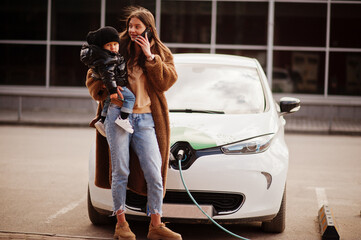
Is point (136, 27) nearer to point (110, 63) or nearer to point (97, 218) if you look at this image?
point (110, 63)

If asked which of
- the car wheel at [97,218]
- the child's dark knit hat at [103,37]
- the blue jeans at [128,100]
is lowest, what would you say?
the car wheel at [97,218]

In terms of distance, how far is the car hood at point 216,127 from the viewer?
16.4 ft

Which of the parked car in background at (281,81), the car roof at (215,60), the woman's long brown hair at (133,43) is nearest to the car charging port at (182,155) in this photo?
the woman's long brown hair at (133,43)

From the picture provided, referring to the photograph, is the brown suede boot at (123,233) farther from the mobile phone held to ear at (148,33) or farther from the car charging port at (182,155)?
the mobile phone held to ear at (148,33)

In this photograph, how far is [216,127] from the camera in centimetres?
520

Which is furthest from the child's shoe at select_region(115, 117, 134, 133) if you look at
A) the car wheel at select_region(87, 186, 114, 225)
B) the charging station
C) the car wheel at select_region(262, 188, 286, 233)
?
the charging station

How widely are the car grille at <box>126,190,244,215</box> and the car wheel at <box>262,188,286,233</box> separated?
577 mm

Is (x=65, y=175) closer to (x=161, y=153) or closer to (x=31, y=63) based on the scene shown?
→ (x=161, y=153)

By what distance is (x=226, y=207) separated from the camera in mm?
4930

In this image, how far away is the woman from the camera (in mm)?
4613

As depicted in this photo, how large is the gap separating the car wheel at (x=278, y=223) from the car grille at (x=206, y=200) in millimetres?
577

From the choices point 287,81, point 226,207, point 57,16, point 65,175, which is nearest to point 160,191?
point 226,207

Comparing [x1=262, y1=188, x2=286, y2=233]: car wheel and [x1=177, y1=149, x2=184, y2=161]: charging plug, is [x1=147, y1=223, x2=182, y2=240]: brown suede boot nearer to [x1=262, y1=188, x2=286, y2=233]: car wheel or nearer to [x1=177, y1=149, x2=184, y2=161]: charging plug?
[x1=177, y1=149, x2=184, y2=161]: charging plug

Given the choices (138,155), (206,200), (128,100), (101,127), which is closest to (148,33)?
(128,100)
